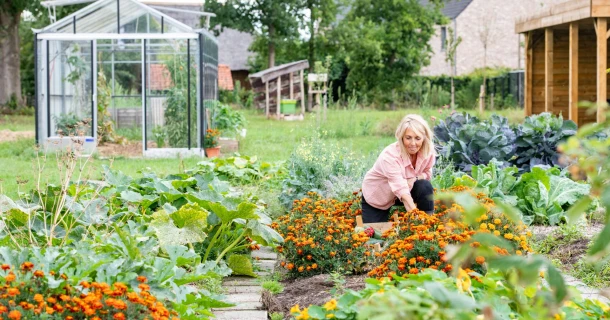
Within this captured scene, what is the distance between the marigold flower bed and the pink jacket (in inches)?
11.5

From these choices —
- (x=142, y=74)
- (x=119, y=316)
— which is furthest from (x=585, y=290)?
(x=142, y=74)

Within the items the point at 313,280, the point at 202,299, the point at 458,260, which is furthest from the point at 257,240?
the point at 458,260

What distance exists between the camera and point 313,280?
195 inches

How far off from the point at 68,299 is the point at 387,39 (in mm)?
31752

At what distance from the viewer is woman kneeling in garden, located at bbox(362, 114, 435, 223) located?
5719 mm

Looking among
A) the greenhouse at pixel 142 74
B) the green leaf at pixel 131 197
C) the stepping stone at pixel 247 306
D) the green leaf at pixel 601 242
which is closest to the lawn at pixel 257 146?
the greenhouse at pixel 142 74

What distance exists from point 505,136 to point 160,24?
7.23m

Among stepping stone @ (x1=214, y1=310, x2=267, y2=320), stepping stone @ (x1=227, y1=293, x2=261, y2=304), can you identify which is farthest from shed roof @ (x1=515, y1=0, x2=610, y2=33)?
stepping stone @ (x1=214, y1=310, x2=267, y2=320)

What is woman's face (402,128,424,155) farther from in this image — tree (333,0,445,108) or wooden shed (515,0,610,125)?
tree (333,0,445,108)

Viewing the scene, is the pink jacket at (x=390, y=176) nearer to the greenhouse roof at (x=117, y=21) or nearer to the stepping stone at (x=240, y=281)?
the stepping stone at (x=240, y=281)

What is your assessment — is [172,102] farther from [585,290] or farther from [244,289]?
[585,290]

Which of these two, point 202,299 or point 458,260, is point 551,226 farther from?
point 458,260

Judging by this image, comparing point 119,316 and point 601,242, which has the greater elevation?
point 601,242

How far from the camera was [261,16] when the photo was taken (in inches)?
1257
